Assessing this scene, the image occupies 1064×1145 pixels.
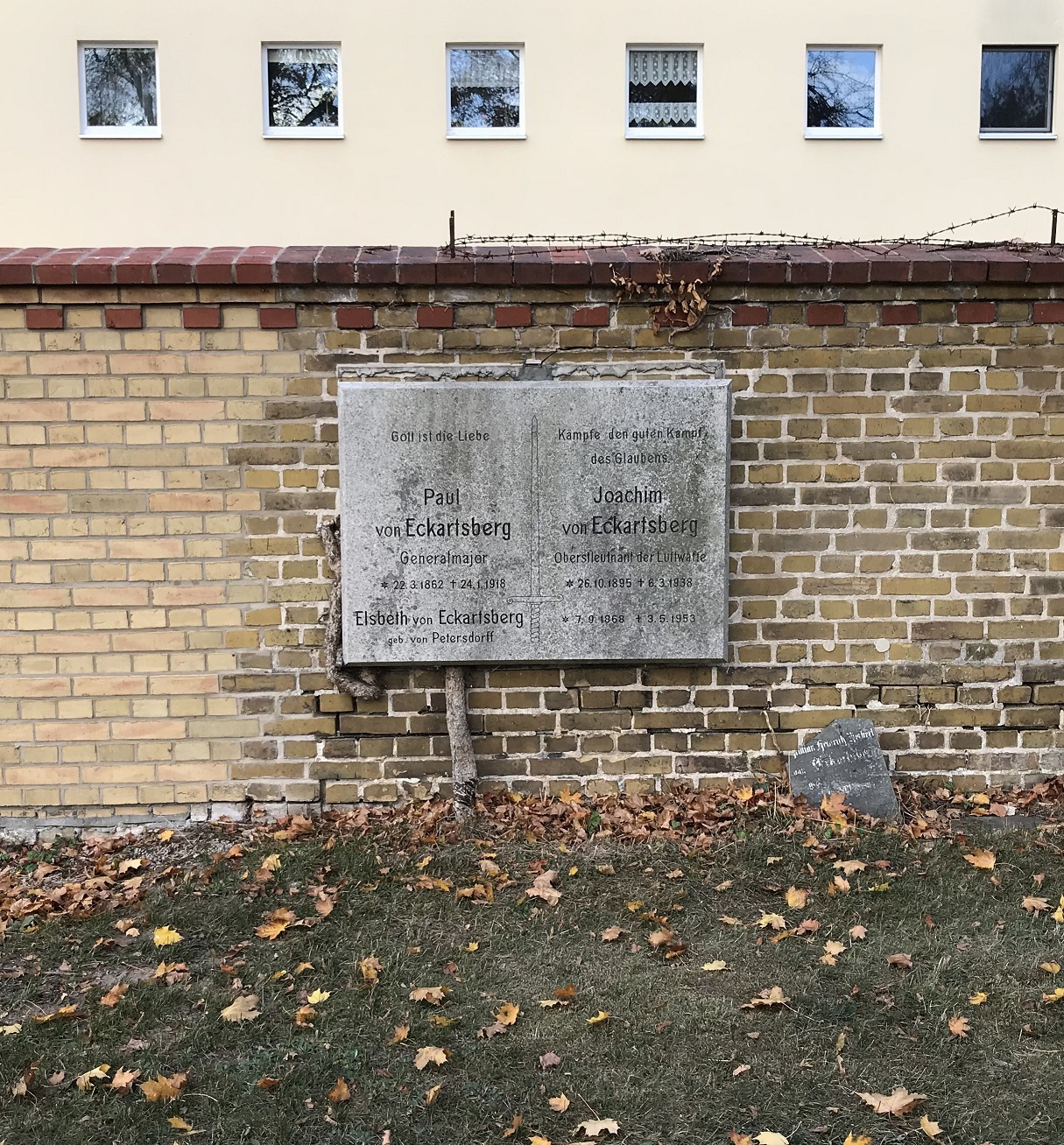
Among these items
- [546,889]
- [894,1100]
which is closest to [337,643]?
[546,889]

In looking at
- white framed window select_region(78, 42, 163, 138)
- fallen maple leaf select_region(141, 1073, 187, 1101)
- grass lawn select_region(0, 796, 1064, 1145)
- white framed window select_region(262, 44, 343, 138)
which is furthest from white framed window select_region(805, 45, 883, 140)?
fallen maple leaf select_region(141, 1073, 187, 1101)

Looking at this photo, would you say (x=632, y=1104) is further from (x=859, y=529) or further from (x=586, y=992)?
(x=859, y=529)

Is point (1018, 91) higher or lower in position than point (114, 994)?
higher

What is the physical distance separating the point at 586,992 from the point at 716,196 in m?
10.1

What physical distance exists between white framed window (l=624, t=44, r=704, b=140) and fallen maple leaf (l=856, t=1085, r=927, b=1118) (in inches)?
419

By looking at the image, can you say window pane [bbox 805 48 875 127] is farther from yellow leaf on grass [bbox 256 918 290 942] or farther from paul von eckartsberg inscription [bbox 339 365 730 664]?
yellow leaf on grass [bbox 256 918 290 942]

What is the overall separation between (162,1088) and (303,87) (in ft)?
36.5

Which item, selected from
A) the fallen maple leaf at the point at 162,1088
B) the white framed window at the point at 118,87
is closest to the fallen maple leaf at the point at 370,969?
the fallen maple leaf at the point at 162,1088

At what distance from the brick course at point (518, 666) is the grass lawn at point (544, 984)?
381 millimetres

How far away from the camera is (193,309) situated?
4.07 metres

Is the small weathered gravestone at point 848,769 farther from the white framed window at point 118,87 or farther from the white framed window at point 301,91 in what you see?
the white framed window at point 118,87

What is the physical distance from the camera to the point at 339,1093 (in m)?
2.58

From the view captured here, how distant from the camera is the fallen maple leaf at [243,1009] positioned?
2920 mm

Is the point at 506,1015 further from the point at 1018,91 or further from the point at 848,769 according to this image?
the point at 1018,91
